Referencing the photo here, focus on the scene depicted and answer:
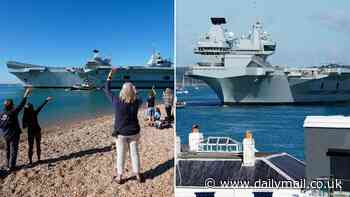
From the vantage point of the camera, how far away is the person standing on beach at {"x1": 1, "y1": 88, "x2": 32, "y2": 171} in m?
3.07

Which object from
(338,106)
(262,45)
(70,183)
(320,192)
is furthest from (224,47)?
(70,183)

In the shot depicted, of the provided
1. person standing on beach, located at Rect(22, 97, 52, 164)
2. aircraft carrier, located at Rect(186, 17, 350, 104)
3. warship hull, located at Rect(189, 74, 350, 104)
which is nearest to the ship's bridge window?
aircraft carrier, located at Rect(186, 17, 350, 104)

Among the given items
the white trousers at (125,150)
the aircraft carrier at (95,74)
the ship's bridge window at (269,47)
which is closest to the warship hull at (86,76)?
the aircraft carrier at (95,74)

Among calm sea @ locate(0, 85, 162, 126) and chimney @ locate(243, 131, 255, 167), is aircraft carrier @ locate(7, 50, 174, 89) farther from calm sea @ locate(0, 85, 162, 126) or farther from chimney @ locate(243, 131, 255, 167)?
chimney @ locate(243, 131, 255, 167)

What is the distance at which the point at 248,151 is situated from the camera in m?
2.79

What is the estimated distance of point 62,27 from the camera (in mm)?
3143

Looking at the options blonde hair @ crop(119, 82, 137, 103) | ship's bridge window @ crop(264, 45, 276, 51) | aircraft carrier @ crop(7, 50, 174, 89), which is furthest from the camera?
aircraft carrier @ crop(7, 50, 174, 89)

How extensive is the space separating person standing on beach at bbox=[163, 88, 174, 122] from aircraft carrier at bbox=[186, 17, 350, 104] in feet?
1.22

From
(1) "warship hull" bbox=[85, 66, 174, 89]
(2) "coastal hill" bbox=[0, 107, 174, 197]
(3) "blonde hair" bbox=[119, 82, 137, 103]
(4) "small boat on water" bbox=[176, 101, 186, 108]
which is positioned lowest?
(2) "coastal hill" bbox=[0, 107, 174, 197]

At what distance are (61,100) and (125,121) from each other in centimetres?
74

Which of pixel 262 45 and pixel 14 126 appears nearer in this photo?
pixel 262 45

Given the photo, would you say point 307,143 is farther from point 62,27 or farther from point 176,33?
point 62,27

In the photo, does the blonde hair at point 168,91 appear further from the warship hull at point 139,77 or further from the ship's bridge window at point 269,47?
the ship's bridge window at point 269,47

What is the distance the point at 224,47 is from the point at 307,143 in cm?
79
